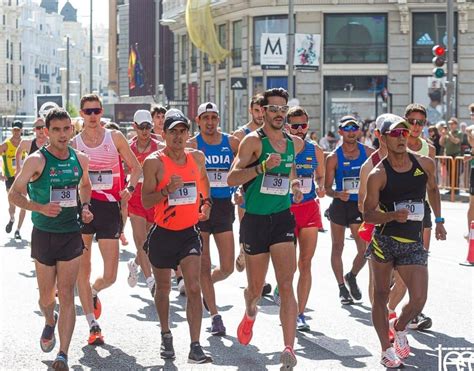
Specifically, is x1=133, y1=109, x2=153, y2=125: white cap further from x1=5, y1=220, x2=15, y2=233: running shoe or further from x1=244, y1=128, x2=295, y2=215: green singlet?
x1=5, y1=220, x2=15, y2=233: running shoe

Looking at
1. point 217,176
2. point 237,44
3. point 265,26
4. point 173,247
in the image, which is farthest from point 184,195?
point 237,44

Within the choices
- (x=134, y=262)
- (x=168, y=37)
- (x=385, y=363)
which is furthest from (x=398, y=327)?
(x=168, y=37)

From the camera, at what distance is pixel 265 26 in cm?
4981

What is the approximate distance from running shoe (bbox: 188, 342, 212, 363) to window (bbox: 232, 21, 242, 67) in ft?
144

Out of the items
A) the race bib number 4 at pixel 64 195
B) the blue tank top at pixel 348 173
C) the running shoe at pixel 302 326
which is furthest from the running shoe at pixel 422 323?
the race bib number 4 at pixel 64 195

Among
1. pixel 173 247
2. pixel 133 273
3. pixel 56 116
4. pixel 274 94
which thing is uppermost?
pixel 274 94

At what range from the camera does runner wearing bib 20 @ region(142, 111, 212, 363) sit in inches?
332

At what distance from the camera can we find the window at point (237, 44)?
5172 cm

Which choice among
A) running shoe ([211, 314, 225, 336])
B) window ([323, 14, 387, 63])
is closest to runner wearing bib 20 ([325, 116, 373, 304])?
running shoe ([211, 314, 225, 336])

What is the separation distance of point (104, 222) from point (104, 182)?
1.22 feet

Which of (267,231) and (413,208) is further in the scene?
(267,231)

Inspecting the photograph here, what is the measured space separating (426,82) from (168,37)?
29301 millimetres

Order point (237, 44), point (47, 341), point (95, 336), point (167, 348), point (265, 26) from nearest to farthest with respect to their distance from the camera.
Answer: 1. point (47, 341)
2. point (167, 348)
3. point (95, 336)
4. point (265, 26)
5. point (237, 44)

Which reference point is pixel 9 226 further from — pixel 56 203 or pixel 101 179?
pixel 56 203
